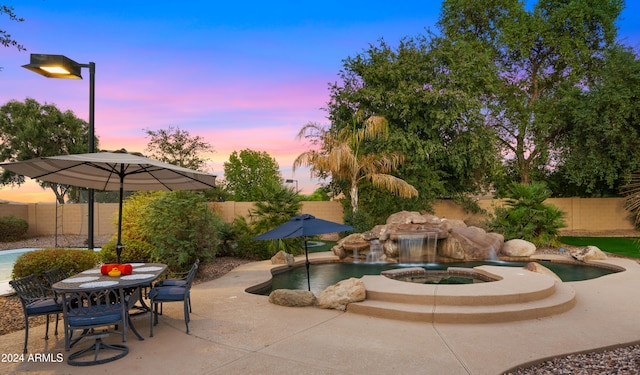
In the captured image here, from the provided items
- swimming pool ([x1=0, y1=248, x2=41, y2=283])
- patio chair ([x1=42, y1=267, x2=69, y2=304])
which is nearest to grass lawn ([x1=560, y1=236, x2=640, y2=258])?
patio chair ([x1=42, y1=267, x2=69, y2=304])

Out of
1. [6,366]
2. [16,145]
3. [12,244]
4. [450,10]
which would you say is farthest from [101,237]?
[450,10]

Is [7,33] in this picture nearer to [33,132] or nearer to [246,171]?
[33,132]

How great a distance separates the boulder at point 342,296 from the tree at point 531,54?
18935 millimetres

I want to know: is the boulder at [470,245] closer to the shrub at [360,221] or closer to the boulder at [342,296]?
the shrub at [360,221]

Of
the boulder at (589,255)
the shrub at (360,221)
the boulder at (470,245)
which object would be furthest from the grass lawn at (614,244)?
the shrub at (360,221)

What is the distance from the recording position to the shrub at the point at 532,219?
49.8 feet

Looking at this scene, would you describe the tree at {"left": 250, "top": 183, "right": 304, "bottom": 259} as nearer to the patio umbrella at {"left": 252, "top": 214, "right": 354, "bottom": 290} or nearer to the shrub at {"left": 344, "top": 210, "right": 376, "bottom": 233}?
the shrub at {"left": 344, "top": 210, "right": 376, "bottom": 233}

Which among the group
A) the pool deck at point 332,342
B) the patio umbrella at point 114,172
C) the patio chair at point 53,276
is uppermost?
the patio umbrella at point 114,172

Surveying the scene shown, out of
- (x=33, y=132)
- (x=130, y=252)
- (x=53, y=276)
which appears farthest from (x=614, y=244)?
(x=33, y=132)

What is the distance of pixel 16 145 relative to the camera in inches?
1057

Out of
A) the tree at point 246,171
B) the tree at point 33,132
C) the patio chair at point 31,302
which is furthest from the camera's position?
the tree at point 246,171

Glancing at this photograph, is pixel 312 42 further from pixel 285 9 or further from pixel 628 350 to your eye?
pixel 628 350

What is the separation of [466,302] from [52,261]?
805cm

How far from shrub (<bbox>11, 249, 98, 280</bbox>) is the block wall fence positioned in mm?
12980
